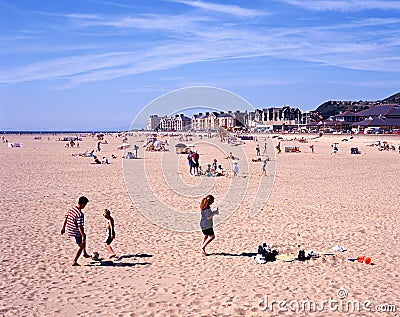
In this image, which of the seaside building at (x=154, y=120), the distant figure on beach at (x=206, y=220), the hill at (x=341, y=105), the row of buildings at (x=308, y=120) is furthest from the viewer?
the hill at (x=341, y=105)

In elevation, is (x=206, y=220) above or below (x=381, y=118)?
below

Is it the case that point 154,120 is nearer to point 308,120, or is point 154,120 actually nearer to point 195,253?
point 195,253

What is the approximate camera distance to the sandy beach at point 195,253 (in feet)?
19.4

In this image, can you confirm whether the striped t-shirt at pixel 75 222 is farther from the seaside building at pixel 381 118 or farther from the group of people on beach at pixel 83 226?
the seaside building at pixel 381 118

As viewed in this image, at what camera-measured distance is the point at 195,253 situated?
832 cm

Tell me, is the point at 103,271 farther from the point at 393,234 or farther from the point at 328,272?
the point at 393,234

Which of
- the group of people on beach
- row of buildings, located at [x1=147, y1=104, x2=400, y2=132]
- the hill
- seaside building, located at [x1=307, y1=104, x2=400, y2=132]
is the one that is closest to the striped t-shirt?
the group of people on beach

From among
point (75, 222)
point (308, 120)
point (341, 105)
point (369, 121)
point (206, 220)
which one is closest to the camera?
point (75, 222)

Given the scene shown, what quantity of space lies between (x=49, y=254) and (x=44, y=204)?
526cm

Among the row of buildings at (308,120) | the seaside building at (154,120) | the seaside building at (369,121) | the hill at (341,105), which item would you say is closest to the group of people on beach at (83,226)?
the seaside building at (154,120)

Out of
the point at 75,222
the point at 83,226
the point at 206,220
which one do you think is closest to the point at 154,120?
the point at 206,220

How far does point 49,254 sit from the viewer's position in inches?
316

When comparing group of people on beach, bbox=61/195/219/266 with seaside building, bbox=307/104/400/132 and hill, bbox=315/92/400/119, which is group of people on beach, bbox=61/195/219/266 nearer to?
seaside building, bbox=307/104/400/132

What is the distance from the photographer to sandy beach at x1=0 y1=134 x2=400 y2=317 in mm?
5922
